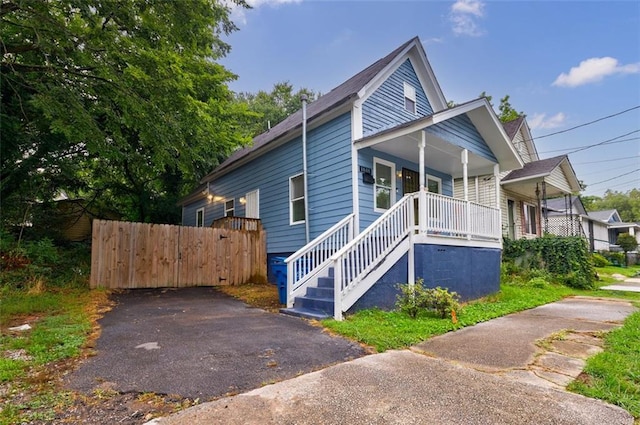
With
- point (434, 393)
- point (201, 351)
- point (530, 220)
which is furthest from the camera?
point (530, 220)

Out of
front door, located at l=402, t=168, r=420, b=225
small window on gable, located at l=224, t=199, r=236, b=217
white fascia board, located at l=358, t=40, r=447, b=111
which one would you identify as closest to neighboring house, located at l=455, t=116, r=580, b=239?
white fascia board, located at l=358, t=40, r=447, b=111

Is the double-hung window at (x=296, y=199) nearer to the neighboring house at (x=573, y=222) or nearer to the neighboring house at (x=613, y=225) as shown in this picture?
the neighboring house at (x=573, y=222)

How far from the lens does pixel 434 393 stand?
279cm

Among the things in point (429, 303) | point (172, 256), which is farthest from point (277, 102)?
point (429, 303)

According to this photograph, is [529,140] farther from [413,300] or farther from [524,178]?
[413,300]

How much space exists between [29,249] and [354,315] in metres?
8.64

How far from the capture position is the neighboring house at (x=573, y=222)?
16.2m

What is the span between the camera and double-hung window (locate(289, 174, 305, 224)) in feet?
32.0

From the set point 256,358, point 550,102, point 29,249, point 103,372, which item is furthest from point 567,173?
point 29,249

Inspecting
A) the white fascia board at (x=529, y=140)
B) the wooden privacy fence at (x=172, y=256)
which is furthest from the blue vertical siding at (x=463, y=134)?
the white fascia board at (x=529, y=140)

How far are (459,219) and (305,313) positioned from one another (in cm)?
451

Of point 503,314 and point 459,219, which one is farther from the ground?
point 459,219

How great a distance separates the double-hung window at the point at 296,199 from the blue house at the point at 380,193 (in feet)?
0.10

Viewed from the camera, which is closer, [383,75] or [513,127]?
[383,75]
